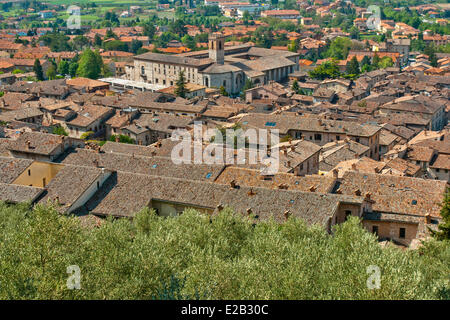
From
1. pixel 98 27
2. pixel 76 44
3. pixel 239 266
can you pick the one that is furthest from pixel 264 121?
pixel 98 27

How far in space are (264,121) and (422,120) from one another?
646 inches

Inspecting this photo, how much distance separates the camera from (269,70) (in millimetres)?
87062

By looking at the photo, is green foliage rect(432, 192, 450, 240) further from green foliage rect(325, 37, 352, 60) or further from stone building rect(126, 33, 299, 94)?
green foliage rect(325, 37, 352, 60)

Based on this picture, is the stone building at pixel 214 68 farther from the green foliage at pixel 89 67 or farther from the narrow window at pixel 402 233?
the narrow window at pixel 402 233

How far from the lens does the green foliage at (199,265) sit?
1515 cm

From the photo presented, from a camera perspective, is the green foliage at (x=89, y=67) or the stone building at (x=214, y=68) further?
the green foliage at (x=89, y=67)

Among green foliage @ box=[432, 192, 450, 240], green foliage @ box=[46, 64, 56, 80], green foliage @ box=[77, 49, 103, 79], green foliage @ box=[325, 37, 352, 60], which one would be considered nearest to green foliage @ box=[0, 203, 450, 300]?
green foliage @ box=[432, 192, 450, 240]

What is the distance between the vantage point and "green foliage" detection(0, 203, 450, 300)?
49.7 feet

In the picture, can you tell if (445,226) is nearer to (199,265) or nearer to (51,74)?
(199,265)

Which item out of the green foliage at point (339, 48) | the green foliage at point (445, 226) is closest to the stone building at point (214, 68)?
the green foliage at point (339, 48)

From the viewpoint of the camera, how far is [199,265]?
1638 centimetres

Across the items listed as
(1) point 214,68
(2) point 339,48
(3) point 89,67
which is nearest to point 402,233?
(1) point 214,68
